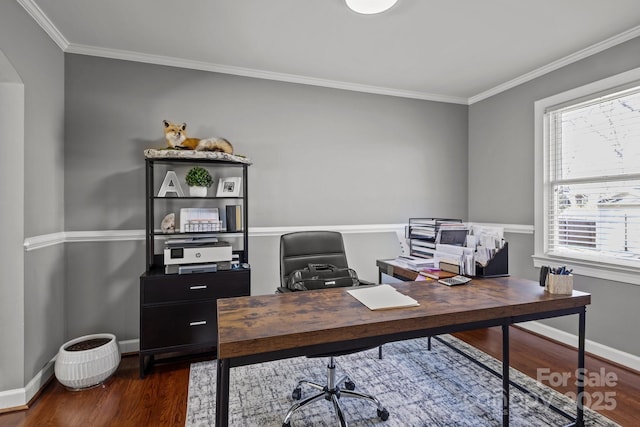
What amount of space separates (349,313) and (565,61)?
297 centimetres

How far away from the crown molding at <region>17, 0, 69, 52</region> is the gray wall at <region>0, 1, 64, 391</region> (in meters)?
0.04

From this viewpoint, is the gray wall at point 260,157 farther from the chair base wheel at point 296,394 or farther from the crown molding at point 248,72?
the chair base wheel at point 296,394

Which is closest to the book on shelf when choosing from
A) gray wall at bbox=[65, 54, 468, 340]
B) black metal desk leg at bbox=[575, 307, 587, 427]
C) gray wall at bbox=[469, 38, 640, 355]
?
gray wall at bbox=[65, 54, 468, 340]

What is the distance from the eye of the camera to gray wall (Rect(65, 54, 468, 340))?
8.61ft

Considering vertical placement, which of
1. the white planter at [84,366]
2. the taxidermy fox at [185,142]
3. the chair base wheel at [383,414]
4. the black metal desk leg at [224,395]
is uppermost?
the taxidermy fox at [185,142]

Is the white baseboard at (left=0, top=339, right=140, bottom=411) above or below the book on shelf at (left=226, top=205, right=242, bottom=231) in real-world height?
below

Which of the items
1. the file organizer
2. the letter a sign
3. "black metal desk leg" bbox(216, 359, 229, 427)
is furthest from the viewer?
the letter a sign

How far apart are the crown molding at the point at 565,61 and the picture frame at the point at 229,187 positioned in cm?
282

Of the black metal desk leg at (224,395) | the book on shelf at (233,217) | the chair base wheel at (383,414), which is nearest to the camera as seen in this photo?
the black metal desk leg at (224,395)

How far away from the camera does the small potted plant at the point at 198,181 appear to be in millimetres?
2598

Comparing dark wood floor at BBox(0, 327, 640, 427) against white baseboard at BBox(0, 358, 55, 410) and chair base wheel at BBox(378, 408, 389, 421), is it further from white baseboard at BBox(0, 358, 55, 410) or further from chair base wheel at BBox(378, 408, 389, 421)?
chair base wheel at BBox(378, 408, 389, 421)

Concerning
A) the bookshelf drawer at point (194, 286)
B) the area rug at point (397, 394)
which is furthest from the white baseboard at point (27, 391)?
the area rug at point (397, 394)

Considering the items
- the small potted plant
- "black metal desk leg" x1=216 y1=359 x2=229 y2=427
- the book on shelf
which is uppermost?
the small potted plant

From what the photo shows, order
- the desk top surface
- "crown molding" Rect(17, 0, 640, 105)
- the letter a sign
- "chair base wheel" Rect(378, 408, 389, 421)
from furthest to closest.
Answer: the letter a sign < "crown molding" Rect(17, 0, 640, 105) < "chair base wheel" Rect(378, 408, 389, 421) < the desk top surface
